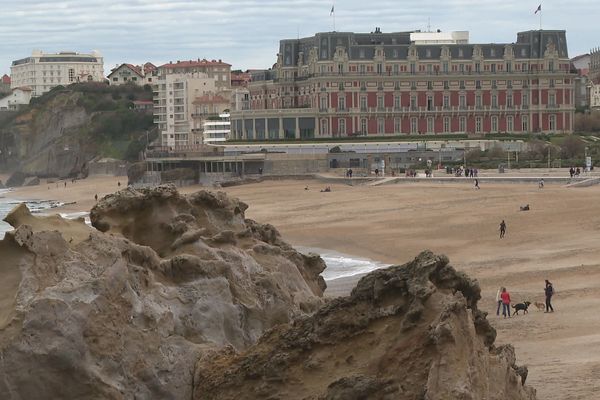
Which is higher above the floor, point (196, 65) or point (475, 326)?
point (196, 65)

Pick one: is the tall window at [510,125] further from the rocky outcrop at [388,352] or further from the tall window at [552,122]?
the rocky outcrop at [388,352]

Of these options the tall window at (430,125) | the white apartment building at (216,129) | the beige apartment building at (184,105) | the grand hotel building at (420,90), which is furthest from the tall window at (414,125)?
the beige apartment building at (184,105)

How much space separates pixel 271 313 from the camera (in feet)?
48.3

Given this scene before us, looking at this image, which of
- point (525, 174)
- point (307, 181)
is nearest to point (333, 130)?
point (307, 181)

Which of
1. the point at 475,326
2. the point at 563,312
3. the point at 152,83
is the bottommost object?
the point at 563,312

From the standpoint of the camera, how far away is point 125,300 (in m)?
11.6

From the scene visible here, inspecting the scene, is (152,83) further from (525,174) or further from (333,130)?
(525,174)

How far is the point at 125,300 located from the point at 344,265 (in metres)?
25.0

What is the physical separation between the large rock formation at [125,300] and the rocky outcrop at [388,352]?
0.77m

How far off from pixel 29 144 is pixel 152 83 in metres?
20.9

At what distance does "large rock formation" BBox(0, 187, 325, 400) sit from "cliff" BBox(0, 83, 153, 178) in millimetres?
116470

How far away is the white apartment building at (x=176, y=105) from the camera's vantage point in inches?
5522

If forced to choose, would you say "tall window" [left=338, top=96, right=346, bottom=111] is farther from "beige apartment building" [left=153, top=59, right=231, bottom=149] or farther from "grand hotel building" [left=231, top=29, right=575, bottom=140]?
"beige apartment building" [left=153, top=59, right=231, bottom=149]

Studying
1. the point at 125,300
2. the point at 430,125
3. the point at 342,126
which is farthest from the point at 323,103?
the point at 125,300
